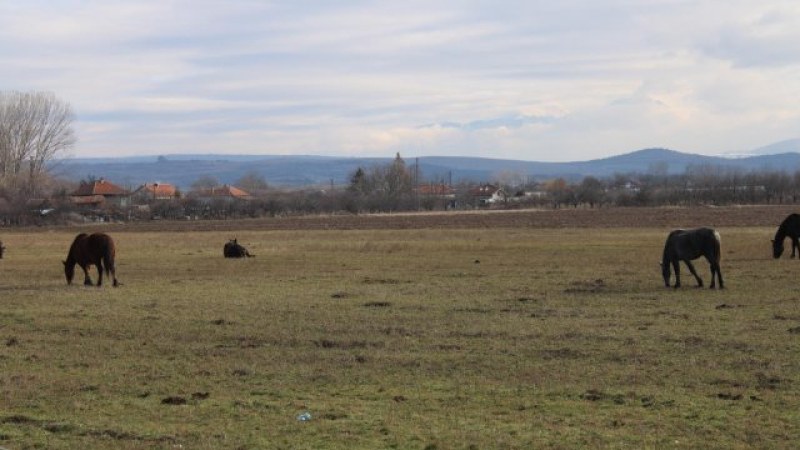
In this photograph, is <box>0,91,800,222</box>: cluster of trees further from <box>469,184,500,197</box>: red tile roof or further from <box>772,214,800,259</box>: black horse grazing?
<box>772,214,800,259</box>: black horse grazing

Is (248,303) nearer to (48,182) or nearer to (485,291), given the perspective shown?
(485,291)

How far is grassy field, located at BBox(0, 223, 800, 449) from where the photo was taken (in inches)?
390

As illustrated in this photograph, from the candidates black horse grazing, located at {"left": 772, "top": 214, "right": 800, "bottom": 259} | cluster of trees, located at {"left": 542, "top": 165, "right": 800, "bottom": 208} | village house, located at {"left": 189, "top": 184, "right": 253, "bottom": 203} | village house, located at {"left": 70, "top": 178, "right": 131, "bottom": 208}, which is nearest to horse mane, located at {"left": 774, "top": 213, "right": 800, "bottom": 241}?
black horse grazing, located at {"left": 772, "top": 214, "right": 800, "bottom": 259}

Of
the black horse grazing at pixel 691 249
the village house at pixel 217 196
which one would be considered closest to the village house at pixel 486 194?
the village house at pixel 217 196

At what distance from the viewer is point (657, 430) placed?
973 centimetres

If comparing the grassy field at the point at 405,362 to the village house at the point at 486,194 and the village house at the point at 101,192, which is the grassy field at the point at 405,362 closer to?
the village house at the point at 101,192

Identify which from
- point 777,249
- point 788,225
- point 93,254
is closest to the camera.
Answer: point 93,254

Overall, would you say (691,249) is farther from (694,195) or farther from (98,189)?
(98,189)

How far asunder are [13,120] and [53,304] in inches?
4573

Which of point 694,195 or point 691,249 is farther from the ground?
point 694,195

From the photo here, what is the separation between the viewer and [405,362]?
46.1 feet

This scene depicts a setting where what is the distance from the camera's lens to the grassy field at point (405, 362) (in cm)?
991

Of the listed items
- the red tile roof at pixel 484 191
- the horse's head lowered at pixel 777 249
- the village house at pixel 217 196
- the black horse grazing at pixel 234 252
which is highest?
the red tile roof at pixel 484 191

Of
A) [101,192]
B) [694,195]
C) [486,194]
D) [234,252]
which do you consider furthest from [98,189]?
[234,252]
